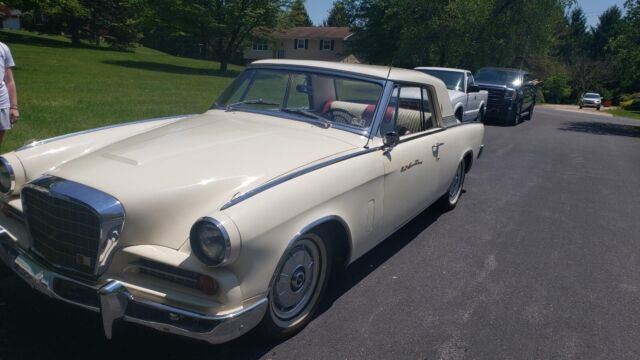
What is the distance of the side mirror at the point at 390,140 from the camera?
382 cm

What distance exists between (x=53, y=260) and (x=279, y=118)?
203cm

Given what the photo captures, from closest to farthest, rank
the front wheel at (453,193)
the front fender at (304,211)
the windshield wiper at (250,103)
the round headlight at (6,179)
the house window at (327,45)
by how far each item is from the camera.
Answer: the front fender at (304,211) → the round headlight at (6,179) → the windshield wiper at (250,103) → the front wheel at (453,193) → the house window at (327,45)

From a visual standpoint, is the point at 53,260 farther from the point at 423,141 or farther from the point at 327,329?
the point at 423,141

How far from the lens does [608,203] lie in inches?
264

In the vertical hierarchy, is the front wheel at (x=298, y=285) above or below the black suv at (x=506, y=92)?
below

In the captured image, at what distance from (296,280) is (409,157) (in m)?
1.58

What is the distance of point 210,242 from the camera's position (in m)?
2.45

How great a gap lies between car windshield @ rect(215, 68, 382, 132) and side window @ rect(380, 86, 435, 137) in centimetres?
18

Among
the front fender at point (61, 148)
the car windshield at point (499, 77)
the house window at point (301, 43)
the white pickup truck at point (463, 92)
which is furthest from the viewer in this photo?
the house window at point (301, 43)

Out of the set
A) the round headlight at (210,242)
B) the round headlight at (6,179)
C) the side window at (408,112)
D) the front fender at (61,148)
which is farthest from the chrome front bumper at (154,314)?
the side window at (408,112)

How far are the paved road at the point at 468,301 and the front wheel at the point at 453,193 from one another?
12 cm

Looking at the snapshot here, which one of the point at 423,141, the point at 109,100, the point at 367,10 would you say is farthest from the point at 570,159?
the point at 367,10

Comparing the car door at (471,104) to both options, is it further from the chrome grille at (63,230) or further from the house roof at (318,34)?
the house roof at (318,34)

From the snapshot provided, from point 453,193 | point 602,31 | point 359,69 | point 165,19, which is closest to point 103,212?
point 359,69
